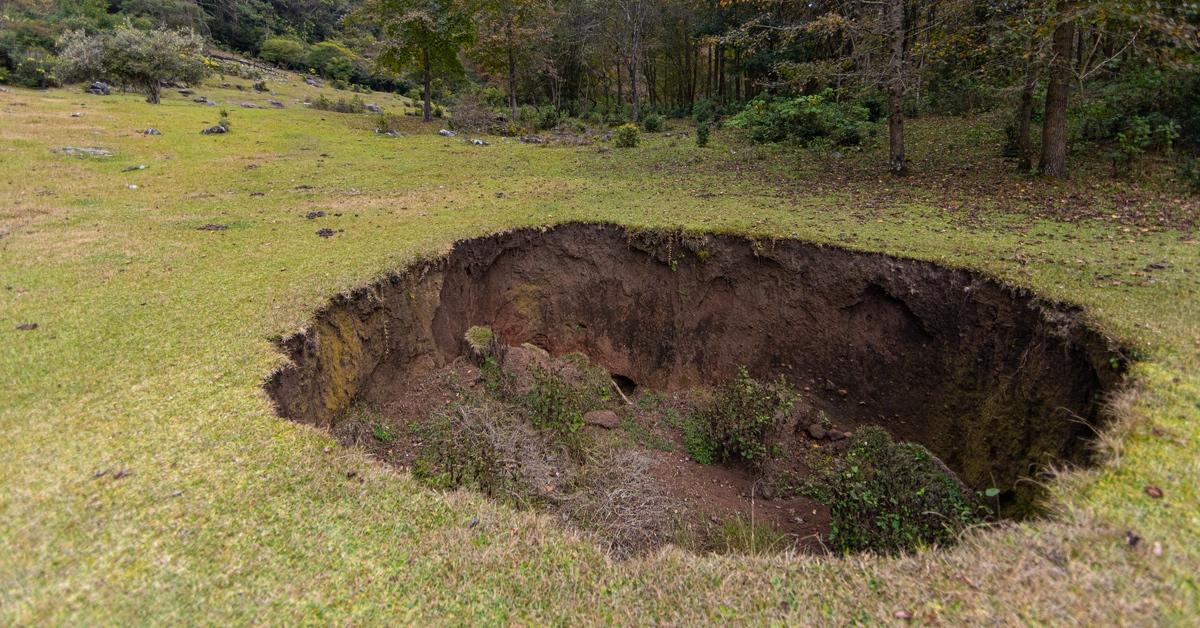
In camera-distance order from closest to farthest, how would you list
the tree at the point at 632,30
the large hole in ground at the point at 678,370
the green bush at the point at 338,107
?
the large hole in ground at the point at 678,370 < the tree at the point at 632,30 < the green bush at the point at 338,107

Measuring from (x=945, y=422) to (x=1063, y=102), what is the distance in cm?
710

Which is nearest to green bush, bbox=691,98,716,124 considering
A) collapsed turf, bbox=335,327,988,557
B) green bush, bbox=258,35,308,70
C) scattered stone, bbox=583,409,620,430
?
collapsed turf, bbox=335,327,988,557

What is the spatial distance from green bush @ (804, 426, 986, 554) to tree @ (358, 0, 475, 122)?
25.4 meters

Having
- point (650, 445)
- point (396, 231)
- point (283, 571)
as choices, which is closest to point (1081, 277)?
point (650, 445)

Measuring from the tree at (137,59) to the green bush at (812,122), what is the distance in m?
27.3

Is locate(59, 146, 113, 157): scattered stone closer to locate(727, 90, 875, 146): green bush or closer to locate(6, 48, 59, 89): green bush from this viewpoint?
locate(727, 90, 875, 146): green bush

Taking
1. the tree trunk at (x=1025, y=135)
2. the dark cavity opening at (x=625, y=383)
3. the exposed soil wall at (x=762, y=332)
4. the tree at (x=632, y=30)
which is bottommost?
the dark cavity opening at (x=625, y=383)

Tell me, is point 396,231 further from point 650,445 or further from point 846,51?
point 846,51

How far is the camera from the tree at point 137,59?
26594mm

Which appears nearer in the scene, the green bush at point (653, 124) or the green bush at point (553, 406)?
the green bush at point (553, 406)

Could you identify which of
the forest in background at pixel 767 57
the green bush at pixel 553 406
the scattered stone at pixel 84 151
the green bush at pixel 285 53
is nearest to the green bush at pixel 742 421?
the green bush at pixel 553 406

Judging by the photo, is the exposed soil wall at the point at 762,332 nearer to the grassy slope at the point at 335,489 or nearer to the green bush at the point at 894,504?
the grassy slope at the point at 335,489

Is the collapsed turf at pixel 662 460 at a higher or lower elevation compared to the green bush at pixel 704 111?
Result: lower

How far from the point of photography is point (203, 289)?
696 centimetres
